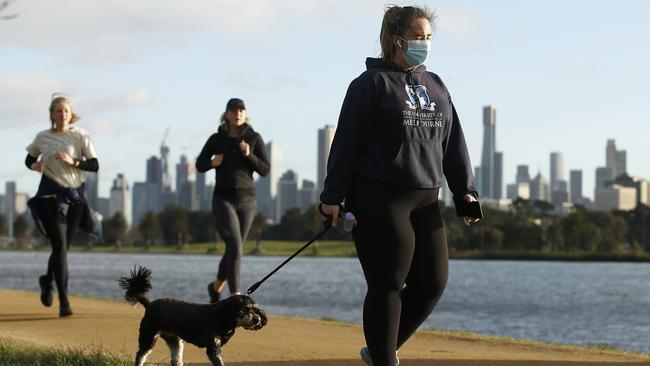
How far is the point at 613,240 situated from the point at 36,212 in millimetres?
138946

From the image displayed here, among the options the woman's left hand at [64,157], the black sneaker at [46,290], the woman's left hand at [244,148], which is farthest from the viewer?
the black sneaker at [46,290]

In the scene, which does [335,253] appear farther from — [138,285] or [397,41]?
[397,41]

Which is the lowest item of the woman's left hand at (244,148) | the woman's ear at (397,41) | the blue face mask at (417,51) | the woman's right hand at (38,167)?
the woman's right hand at (38,167)

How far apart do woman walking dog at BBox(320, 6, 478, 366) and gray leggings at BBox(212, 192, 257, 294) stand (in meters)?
5.02

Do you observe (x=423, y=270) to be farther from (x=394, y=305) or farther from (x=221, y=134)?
(x=221, y=134)

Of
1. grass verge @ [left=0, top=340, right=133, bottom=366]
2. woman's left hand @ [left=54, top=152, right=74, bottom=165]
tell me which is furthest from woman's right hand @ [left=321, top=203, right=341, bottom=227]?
woman's left hand @ [left=54, top=152, right=74, bottom=165]

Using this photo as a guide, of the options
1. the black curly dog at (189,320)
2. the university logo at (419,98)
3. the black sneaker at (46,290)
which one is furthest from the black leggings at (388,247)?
the black sneaker at (46,290)

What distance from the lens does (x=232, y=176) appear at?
1108 cm

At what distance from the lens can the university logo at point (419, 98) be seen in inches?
237

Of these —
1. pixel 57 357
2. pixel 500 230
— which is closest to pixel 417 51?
pixel 57 357

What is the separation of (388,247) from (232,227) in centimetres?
525

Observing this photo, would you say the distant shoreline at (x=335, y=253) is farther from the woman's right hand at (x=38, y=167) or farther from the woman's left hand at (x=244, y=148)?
the woman's right hand at (x=38, y=167)

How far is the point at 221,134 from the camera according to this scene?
36.9 feet

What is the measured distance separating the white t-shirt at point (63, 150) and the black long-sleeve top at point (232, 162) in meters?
1.09
